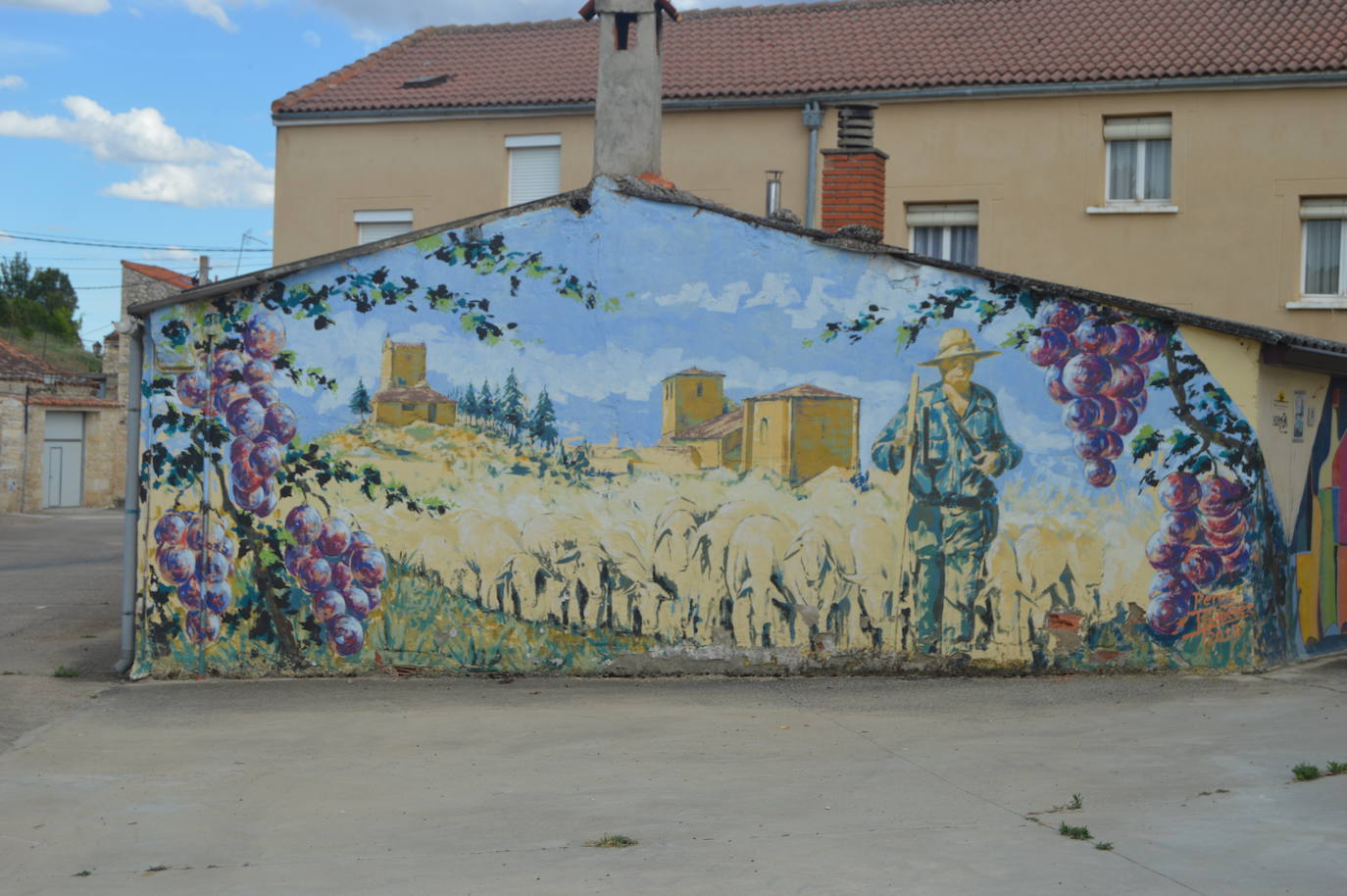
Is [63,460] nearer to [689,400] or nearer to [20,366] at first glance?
[20,366]

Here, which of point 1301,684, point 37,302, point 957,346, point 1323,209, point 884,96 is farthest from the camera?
point 37,302

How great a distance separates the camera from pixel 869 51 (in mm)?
22172

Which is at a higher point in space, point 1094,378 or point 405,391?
point 1094,378

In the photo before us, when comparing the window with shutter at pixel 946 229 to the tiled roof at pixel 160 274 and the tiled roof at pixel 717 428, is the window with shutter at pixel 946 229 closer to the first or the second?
the tiled roof at pixel 717 428

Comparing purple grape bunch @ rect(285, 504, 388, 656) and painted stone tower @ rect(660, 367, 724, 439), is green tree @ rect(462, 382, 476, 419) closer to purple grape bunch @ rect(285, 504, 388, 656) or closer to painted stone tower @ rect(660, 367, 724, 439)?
purple grape bunch @ rect(285, 504, 388, 656)

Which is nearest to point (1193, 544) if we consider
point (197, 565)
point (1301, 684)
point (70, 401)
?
point (1301, 684)

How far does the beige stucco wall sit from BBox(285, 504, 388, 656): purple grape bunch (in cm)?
1174

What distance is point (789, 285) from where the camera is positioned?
1130cm

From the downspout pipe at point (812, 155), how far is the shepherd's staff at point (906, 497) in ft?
34.2

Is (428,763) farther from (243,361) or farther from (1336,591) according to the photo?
(1336,591)

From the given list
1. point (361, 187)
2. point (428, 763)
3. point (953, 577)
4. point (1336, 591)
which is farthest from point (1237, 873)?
point (361, 187)

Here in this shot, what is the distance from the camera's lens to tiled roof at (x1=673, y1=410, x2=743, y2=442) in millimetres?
11312

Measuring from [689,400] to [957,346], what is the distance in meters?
2.21

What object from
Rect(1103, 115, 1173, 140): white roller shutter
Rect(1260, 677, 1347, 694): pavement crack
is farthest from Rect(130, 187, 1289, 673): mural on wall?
Rect(1103, 115, 1173, 140): white roller shutter
